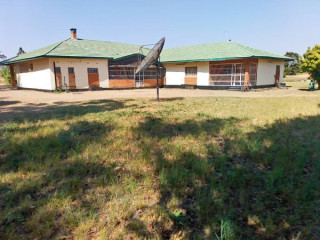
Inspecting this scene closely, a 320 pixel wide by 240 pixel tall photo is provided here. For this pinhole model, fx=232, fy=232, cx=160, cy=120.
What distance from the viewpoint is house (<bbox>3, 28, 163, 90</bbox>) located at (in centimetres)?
2167

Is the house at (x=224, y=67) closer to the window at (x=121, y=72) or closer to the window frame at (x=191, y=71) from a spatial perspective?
the window frame at (x=191, y=71)

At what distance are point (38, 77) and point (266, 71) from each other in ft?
77.1

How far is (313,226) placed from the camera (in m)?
2.82

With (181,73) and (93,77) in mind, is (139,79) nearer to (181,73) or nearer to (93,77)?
(181,73)

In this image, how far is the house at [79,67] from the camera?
21.7m

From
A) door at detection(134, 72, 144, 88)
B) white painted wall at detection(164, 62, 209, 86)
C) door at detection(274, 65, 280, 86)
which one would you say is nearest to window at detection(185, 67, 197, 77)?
white painted wall at detection(164, 62, 209, 86)

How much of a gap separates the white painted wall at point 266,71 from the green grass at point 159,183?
736 inches

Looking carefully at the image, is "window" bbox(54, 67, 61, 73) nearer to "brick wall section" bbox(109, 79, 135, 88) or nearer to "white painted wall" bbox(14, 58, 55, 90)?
"white painted wall" bbox(14, 58, 55, 90)

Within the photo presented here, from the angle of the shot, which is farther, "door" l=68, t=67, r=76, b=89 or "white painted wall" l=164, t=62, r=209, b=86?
"white painted wall" l=164, t=62, r=209, b=86

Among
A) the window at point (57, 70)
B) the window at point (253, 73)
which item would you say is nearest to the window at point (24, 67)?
the window at point (57, 70)

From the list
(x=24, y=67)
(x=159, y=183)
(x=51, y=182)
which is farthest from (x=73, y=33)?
(x=159, y=183)

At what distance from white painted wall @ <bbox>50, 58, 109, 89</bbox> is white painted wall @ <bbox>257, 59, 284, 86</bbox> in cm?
1589

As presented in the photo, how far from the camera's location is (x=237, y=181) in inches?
151

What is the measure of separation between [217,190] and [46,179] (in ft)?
9.22
